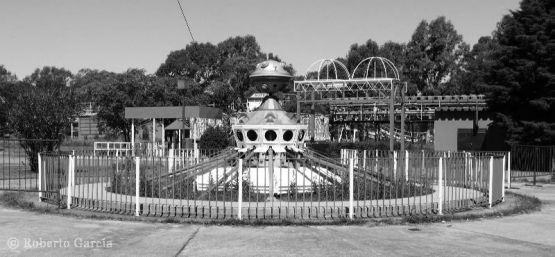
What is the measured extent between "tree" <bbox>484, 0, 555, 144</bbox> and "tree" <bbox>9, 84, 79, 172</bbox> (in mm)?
22304

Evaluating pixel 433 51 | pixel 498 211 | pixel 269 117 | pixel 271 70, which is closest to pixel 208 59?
pixel 433 51

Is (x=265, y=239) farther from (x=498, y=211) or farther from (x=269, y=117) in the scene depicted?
(x=269, y=117)

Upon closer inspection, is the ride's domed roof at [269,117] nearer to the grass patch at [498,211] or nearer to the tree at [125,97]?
the grass patch at [498,211]

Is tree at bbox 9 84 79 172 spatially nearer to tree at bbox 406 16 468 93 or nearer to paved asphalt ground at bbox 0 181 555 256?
paved asphalt ground at bbox 0 181 555 256

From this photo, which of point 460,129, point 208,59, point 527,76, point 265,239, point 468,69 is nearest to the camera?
point 265,239

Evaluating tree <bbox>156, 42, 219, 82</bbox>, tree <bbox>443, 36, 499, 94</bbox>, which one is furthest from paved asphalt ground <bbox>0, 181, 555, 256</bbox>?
tree <bbox>156, 42, 219, 82</bbox>

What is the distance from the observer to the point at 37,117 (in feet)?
82.0

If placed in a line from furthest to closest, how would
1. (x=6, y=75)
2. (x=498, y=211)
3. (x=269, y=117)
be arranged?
(x=6, y=75) < (x=269, y=117) < (x=498, y=211)

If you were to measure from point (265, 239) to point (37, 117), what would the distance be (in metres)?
18.2

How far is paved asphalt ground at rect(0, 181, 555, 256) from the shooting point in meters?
8.92

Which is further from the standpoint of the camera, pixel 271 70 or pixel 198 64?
pixel 198 64

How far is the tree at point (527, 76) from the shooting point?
29.9 meters

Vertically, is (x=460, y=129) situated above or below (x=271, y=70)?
below

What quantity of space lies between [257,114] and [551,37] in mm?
20624
